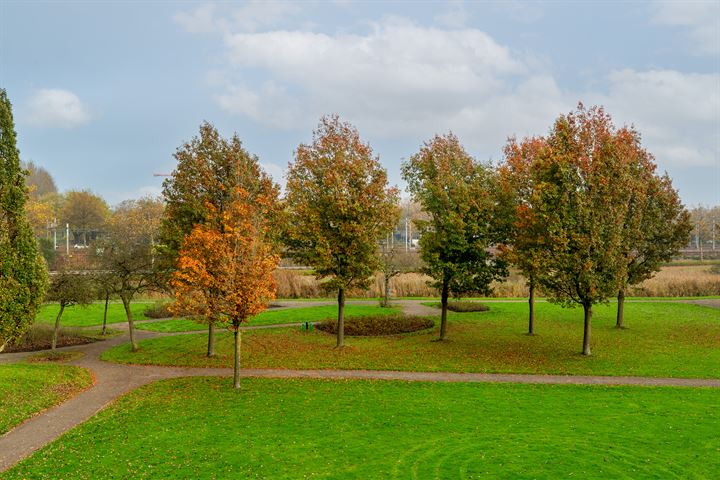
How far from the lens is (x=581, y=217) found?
23.2 metres

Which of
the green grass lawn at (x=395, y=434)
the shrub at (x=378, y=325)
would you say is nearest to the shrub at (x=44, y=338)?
the green grass lawn at (x=395, y=434)

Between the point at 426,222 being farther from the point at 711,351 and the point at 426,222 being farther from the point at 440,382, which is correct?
the point at 711,351

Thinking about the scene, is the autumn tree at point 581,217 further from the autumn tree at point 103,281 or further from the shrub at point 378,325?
the autumn tree at point 103,281

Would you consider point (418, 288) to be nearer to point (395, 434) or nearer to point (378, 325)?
point (378, 325)

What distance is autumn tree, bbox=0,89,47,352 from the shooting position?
17.9m

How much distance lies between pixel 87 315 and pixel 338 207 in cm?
2449

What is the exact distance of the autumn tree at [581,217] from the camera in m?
23.1

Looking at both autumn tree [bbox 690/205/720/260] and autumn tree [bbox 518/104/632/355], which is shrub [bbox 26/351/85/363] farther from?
autumn tree [bbox 690/205/720/260]

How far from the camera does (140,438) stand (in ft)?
47.9

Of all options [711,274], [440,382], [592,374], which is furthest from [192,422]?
[711,274]

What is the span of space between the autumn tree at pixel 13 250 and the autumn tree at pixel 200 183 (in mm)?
7021

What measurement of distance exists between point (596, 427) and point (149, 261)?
70.9ft

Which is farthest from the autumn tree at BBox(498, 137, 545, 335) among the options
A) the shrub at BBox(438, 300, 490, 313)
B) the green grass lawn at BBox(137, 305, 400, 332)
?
the green grass lawn at BBox(137, 305, 400, 332)

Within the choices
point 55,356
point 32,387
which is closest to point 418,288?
point 55,356
